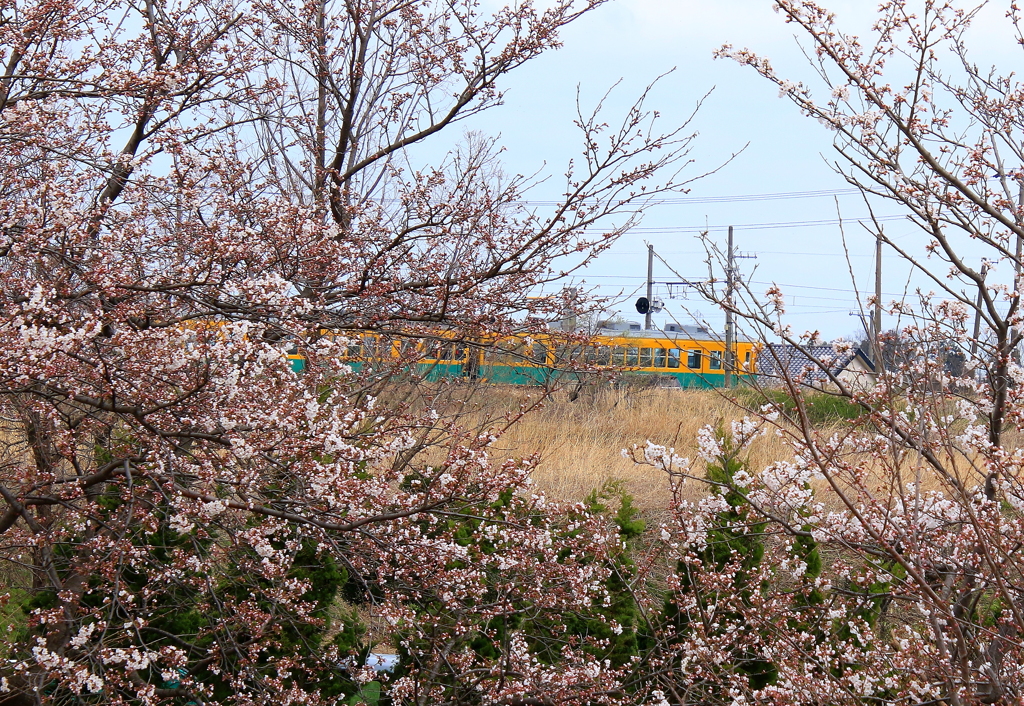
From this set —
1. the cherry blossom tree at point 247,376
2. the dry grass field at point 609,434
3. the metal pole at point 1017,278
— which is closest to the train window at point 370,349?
the cherry blossom tree at point 247,376

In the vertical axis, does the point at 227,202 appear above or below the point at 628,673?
above

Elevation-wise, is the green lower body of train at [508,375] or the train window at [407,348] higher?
the train window at [407,348]

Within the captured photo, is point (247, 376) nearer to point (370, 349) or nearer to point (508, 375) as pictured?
point (370, 349)

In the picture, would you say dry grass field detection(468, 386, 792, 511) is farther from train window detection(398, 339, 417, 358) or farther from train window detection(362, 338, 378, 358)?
train window detection(398, 339, 417, 358)

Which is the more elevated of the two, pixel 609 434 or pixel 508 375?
pixel 508 375

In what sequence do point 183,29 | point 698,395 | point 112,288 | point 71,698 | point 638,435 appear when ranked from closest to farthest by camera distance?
point 112,288, point 71,698, point 183,29, point 638,435, point 698,395

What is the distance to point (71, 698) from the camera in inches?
158

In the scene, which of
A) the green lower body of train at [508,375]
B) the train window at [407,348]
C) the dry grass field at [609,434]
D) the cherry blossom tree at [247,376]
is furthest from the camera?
the dry grass field at [609,434]

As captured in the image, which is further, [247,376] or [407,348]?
[407,348]

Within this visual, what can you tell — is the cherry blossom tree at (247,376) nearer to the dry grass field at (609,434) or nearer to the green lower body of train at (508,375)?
the green lower body of train at (508,375)

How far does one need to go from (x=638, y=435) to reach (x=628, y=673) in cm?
661

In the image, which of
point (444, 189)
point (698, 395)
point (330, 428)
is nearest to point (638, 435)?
point (698, 395)

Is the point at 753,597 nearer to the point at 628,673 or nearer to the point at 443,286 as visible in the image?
the point at 628,673

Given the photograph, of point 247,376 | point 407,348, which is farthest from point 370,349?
point 247,376
